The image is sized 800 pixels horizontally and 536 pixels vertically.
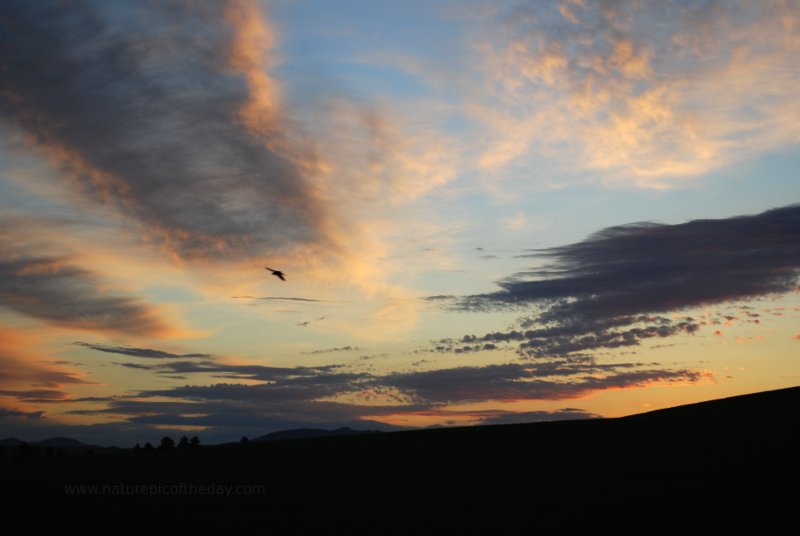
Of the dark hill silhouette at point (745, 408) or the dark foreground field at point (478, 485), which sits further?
the dark hill silhouette at point (745, 408)

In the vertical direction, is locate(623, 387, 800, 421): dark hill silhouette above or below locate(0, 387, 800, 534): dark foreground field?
above

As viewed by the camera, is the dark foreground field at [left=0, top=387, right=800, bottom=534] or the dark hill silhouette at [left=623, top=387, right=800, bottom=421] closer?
the dark foreground field at [left=0, top=387, right=800, bottom=534]

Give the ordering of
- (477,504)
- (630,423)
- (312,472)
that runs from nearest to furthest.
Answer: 1. (477,504)
2. (312,472)
3. (630,423)

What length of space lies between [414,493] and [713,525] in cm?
1422

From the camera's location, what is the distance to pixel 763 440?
1544 inches

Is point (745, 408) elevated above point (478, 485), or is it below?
above

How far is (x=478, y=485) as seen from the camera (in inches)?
1388

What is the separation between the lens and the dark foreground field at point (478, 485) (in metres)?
27.9

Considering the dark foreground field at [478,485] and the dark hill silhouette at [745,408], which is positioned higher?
the dark hill silhouette at [745,408]

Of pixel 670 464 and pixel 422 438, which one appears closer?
pixel 670 464

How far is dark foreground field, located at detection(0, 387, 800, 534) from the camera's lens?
27.9m

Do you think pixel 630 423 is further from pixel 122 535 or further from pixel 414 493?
pixel 122 535

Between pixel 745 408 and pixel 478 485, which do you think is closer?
pixel 478 485

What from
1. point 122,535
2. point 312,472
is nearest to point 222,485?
point 312,472
